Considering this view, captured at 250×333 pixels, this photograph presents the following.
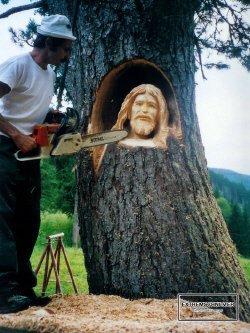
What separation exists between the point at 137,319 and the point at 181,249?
55cm

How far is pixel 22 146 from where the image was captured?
80.9 inches

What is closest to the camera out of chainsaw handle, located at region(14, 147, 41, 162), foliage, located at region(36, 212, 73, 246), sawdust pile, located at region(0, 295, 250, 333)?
sawdust pile, located at region(0, 295, 250, 333)

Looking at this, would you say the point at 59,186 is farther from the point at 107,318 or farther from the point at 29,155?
the point at 107,318

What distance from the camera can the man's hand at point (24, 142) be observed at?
204cm

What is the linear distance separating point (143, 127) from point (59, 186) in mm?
8530

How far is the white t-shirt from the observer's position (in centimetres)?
208

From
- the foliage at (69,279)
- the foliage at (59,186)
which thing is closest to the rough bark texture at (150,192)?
the foliage at (69,279)

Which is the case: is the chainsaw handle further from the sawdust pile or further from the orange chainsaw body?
the sawdust pile

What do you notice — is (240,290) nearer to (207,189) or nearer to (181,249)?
(181,249)

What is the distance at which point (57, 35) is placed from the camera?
214cm

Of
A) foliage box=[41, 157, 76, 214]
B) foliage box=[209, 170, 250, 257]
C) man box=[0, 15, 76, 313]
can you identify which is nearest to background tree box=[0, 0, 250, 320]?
man box=[0, 15, 76, 313]

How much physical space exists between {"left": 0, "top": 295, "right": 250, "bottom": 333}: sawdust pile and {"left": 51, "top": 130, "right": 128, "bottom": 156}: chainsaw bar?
2.48ft

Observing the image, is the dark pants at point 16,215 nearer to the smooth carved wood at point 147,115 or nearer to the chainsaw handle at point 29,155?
the chainsaw handle at point 29,155

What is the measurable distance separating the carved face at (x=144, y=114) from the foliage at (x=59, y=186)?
3.49 meters
